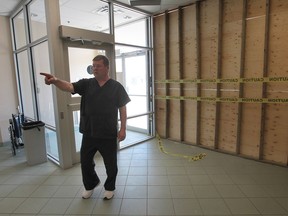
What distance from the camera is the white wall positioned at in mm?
4543

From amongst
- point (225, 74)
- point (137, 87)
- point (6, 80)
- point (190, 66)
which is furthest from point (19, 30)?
point (225, 74)

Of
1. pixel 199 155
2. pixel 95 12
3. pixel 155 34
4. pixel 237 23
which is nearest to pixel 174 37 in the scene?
pixel 155 34

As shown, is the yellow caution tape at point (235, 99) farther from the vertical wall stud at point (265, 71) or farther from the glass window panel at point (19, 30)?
the glass window panel at point (19, 30)

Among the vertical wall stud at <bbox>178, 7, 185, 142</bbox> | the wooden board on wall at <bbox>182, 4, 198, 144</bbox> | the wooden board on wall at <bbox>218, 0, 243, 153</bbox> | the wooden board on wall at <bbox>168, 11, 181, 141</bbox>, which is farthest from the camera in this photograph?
the wooden board on wall at <bbox>168, 11, 181, 141</bbox>

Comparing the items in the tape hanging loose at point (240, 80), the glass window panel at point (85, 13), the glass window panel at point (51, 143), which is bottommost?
the glass window panel at point (51, 143)

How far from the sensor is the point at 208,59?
402cm

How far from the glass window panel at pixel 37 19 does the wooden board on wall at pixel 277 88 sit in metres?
3.93

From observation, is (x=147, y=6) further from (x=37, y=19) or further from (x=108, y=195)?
(x=108, y=195)

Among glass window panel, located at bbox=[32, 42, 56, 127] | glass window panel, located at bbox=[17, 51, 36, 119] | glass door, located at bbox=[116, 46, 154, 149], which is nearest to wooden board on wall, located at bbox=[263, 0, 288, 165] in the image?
glass door, located at bbox=[116, 46, 154, 149]

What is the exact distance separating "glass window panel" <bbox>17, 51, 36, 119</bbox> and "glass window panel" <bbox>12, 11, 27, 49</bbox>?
24 cm

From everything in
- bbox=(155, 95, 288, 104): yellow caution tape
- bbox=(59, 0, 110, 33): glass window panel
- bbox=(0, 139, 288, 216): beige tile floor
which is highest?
bbox=(59, 0, 110, 33): glass window panel

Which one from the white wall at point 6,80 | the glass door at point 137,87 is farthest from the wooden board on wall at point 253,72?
the white wall at point 6,80

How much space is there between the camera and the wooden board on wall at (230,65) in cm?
357

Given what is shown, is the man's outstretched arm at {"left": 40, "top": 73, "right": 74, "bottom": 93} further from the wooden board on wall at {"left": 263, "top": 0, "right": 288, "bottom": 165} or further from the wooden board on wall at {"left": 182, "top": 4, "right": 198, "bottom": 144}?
the wooden board on wall at {"left": 263, "top": 0, "right": 288, "bottom": 165}
